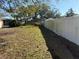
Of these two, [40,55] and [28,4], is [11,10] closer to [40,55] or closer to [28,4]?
[28,4]

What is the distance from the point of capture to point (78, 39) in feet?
34.5

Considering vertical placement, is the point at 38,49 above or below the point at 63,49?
above

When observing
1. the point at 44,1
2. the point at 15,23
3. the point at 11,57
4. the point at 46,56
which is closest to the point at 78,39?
the point at 44,1

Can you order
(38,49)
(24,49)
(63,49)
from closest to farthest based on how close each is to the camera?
(38,49)
(24,49)
(63,49)

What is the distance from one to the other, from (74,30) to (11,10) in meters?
4.24

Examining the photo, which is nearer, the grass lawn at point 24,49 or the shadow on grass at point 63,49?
the grass lawn at point 24,49

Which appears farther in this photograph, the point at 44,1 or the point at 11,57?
the point at 44,1

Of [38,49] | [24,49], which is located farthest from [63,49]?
[24,49]

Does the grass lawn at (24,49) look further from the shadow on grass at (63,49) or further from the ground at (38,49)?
the shadow on grass at (63,49)

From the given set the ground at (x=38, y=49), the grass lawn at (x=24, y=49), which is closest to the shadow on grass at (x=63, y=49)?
the ground at (x=38, y=49)

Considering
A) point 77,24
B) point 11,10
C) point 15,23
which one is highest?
point 11,10

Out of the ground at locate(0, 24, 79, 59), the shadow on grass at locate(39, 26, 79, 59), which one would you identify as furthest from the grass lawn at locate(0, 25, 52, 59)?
the shadow on grass at locate(39, 26, 79, 59)

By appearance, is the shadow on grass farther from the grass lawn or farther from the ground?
the grass lawn

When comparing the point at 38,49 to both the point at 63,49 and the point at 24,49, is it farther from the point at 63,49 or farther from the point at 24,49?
the point at 63,49
